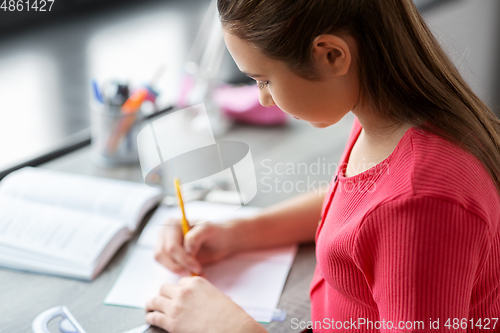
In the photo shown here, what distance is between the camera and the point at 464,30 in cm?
191

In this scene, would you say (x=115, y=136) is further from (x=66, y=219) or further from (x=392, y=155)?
(x=392, y=155)

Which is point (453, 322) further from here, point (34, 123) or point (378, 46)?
point (34, 123)

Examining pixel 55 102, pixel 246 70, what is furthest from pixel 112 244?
pixel 55 102

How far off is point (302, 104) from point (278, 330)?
0.33 metres

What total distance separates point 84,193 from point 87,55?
1.24 m

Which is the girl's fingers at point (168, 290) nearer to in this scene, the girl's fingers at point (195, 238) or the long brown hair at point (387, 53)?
the girl's fingers at point (195, 238)

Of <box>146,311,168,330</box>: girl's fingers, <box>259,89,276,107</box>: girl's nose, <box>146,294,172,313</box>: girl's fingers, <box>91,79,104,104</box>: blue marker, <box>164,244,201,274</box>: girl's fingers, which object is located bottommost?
<box>146,311,168,330</box>: girl's fingers

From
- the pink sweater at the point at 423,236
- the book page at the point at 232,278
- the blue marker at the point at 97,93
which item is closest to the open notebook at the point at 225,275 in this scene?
the book page at the point at 232,278

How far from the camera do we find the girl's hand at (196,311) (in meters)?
0.70

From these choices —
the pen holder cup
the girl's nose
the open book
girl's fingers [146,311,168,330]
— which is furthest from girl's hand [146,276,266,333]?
the pen holder cup

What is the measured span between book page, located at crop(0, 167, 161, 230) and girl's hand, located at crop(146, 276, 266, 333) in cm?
20

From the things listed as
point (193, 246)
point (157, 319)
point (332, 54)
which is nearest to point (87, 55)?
point (193, 246)

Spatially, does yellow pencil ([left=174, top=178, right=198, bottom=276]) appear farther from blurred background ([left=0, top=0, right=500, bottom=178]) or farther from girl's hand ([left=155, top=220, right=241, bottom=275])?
blurred background ([left=0, top=0, right=500, bottom=178])

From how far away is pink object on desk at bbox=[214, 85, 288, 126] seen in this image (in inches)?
48.1
